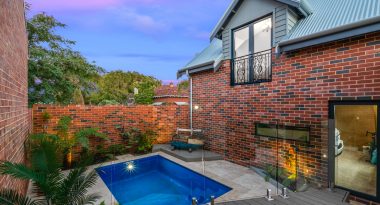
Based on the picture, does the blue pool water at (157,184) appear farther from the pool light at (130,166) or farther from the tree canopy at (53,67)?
the tree canopy at (53,67)

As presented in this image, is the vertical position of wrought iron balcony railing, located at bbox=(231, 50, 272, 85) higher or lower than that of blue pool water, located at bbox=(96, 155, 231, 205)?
higher

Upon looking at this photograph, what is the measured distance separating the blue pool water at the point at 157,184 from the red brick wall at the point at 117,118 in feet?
7.15

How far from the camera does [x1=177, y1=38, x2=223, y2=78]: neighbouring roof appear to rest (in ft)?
25.8

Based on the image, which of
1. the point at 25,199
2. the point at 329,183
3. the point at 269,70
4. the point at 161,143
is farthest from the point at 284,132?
the point at 161,143

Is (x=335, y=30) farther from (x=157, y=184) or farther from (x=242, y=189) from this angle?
(x=157, y=184)

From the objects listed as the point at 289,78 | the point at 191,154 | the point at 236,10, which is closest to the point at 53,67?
the point at 191,154

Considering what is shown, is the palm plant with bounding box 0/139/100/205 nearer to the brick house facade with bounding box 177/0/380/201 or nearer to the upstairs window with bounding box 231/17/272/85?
the brick house facade with bounding box 177/0/380/201

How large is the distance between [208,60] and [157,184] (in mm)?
4818

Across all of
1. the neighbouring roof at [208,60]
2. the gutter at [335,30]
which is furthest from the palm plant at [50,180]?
the neighbouring roof at [208,60]

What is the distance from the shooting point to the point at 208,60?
8.32 m

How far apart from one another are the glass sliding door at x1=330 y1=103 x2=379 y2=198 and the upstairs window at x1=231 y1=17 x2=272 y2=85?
84.9 inches

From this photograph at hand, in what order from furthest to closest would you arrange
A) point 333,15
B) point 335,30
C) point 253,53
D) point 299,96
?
point 253,53 → point 299,96 → point 333,15 → point 335,30

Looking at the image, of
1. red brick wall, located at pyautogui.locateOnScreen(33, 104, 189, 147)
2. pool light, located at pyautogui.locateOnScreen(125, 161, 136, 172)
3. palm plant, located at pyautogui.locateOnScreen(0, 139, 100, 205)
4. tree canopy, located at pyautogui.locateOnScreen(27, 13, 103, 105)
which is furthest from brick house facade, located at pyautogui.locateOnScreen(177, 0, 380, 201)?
Result: tree canopy, located at pyautogui.locateOnScreen(27, 13, 103, 105)

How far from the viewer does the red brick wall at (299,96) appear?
14.6ft
